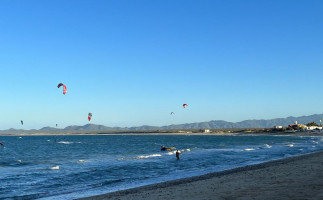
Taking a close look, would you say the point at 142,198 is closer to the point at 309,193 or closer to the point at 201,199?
the point at 201,199

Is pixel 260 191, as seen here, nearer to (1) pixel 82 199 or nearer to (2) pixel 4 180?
(1) pixel 82 199

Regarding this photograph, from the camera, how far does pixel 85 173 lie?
28375 millimetres

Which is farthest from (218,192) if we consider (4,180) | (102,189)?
(4,180)

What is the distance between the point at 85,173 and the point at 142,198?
1455 centimetres

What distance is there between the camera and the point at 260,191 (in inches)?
555

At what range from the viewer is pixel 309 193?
1253 cm

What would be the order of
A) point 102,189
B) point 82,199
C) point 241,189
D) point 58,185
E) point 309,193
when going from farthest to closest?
point 58,185, point 102,189, point 82,199, point 241,189, point 309,193

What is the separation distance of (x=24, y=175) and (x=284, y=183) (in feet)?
69.3

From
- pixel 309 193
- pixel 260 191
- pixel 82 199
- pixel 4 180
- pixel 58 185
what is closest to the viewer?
pixel 309 193

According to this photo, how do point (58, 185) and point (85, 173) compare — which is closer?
point (58, 185)

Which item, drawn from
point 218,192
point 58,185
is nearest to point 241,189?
point 218,192

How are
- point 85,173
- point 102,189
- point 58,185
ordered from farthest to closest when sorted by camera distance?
point 85,173 < point 58,185 < point 102,189

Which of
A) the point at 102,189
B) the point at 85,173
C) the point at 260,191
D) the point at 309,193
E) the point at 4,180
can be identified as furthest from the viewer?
the point at 85,173

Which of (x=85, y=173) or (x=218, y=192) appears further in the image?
(x=85, y=173)
